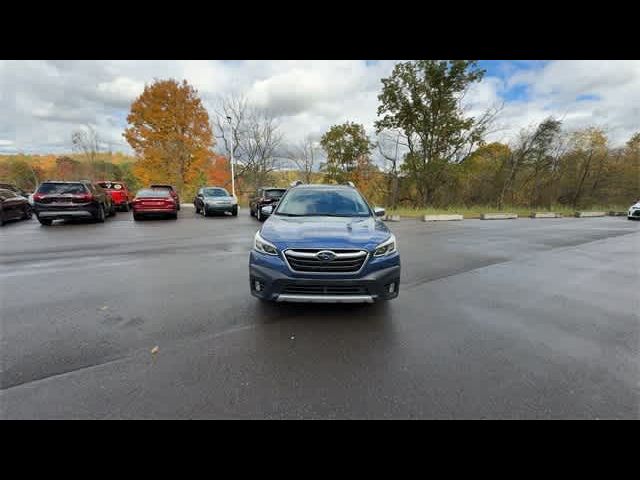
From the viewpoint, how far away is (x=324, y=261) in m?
3.13

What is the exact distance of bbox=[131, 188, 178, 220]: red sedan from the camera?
13.9 m

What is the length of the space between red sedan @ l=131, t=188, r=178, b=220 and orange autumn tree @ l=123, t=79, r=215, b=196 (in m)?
15.1

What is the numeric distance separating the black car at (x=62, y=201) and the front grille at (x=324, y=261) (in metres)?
13.0

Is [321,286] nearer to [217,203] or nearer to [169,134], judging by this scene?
[217,203]

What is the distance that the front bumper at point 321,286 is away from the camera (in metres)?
3.10

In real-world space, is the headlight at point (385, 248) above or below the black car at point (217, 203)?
above

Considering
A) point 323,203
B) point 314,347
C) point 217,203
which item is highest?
point 323,203

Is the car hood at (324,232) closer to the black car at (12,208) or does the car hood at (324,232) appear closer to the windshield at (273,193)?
the windshield at (273,193)

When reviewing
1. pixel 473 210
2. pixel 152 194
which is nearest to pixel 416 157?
pixel 473 210

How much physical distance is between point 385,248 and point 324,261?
81 centimetres

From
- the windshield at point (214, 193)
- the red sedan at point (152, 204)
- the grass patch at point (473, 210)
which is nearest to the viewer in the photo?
the red sedan at point (152, 204)

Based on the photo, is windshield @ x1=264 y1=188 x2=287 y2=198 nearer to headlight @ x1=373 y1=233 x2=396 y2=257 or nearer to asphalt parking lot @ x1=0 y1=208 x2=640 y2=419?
asphalt parking lot @ x1=0 y1=208 x2=640 y2=419

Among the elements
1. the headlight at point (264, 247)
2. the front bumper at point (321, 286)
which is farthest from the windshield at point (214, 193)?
the front bumper at point (321, 286)
